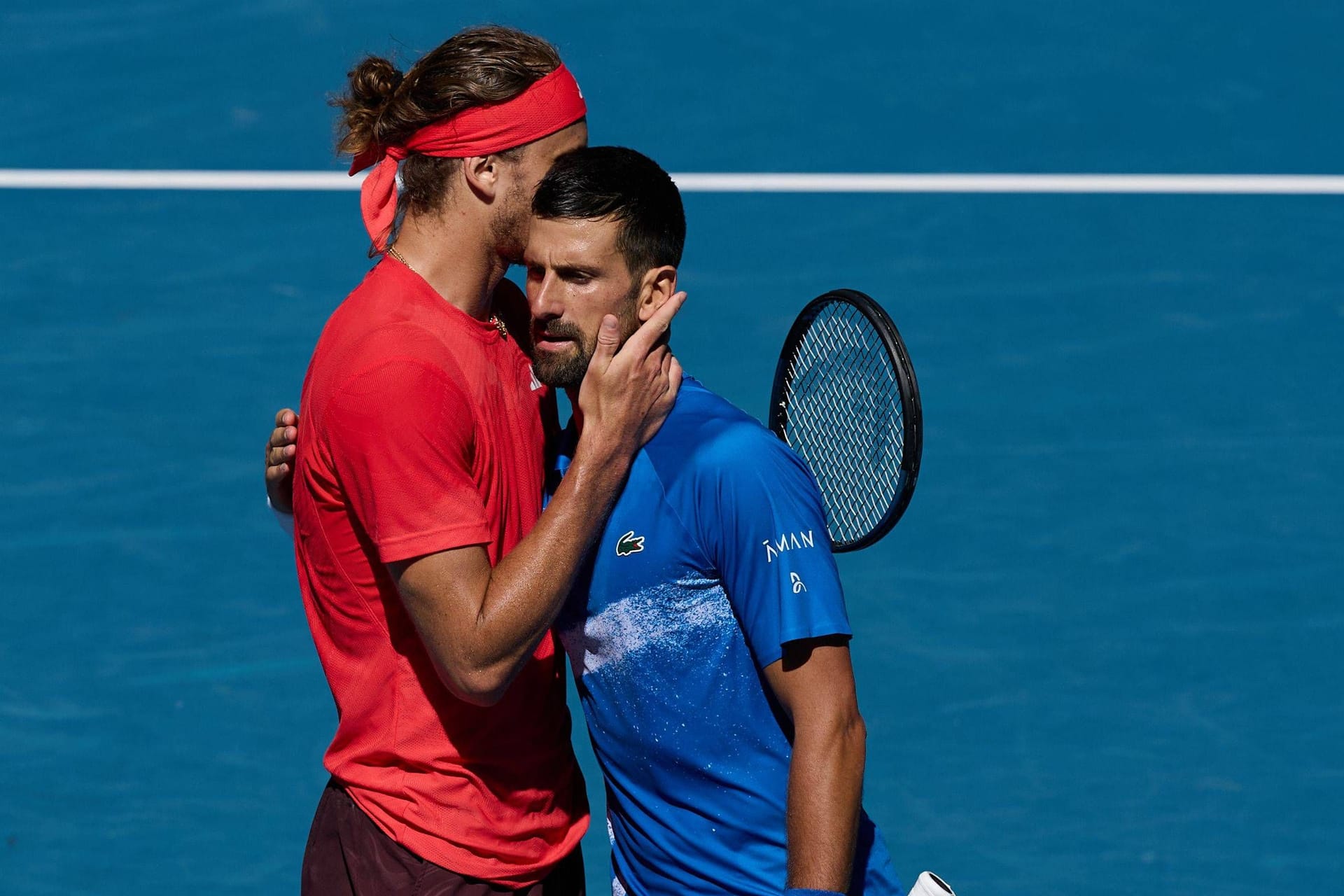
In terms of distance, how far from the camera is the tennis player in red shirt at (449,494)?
11.1 feet

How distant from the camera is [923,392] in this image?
7.42 m

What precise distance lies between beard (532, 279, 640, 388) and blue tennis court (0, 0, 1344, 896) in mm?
1352

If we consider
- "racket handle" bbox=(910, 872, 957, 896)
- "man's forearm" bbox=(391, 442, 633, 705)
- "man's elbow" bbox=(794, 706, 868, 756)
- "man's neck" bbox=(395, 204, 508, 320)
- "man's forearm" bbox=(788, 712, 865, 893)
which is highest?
"man's neck" bbox=(395, 204, 508, 320)

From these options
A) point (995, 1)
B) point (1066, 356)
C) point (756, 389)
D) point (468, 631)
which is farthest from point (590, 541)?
point (995, 1)

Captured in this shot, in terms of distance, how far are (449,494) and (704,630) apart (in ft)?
1.86

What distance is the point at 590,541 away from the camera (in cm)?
338

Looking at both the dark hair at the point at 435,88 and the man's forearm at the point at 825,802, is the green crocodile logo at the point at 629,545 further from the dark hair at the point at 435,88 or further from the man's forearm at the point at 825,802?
the dark hair at the point at 435,88

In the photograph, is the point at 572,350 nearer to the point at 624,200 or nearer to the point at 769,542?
the point at 624,200

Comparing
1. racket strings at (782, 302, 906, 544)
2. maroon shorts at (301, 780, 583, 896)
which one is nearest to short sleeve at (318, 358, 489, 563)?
maroon shorts at (301, 780, 583, 896)

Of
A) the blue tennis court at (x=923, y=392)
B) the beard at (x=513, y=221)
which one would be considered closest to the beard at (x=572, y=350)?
the beard at (x=513, y=221)

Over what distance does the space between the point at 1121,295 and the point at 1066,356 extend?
509mm

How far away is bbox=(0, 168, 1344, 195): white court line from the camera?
8.38 meters

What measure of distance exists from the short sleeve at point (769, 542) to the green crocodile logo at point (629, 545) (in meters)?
0.14

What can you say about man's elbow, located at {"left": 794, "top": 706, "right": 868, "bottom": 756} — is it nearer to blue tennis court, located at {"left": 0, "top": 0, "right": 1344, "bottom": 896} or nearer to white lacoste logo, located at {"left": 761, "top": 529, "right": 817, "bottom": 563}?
white lacoste logo, located at {"left": 761, "top": 529, "right": 817, "bottom": 563}
